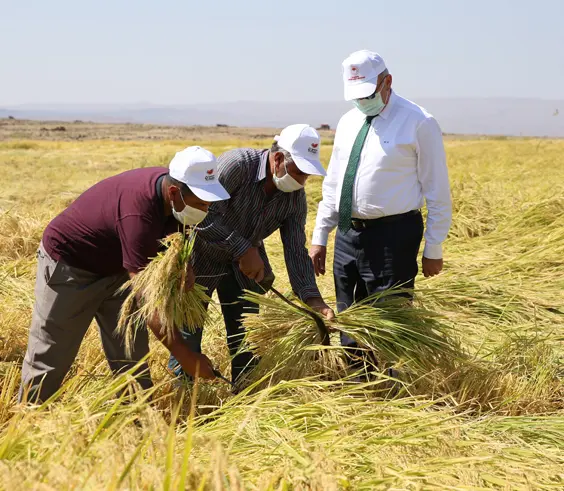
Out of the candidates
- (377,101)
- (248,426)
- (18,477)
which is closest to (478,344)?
(377,101)

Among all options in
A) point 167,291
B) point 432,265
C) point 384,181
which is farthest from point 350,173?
point 167,291

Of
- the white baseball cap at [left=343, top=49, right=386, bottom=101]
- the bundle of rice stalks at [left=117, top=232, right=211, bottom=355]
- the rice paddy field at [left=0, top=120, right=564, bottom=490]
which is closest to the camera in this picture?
the rice paddy field at [left=0, top=120, right=564, bottom=490]

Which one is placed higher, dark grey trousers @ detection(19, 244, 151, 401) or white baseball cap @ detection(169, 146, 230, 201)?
white baseball cap @ detection(169, 146, 230, 201)

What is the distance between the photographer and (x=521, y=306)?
4.62 meters

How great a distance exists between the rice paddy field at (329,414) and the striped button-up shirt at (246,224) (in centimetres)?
27

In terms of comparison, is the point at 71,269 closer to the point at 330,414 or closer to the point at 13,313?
the point at 330,414

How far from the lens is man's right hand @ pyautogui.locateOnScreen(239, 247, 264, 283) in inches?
117

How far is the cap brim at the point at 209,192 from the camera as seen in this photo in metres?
2.46

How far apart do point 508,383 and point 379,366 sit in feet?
1.95

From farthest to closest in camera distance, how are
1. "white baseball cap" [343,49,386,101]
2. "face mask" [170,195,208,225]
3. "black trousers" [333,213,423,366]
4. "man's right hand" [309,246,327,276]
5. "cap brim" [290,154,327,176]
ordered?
1. "man's right hand" [309,246,327,276]
2. "black trousers" [333,213,423,366]
3. "white baseball cap" [343,49,386,101]
4. "cap brim" [290,154,327,176]
5. "face mask" [170,195,208,225]

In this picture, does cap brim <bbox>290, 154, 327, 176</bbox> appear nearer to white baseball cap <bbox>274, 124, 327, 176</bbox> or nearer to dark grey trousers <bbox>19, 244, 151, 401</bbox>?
white baseball cap <bbox>274, 124, 327, 176</bbox>

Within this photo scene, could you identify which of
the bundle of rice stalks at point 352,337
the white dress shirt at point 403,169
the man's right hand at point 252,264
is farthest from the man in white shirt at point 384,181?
the man's right hand at point 252,264

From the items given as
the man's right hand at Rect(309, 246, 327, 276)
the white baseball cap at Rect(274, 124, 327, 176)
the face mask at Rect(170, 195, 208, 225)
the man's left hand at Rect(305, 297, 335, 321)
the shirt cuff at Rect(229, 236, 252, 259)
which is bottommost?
the man's left hand at Rect(305, 297, 335, 321)

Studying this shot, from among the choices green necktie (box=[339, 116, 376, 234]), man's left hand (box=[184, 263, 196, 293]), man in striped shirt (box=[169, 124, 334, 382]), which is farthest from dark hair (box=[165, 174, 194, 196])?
green necktie (box=[339, 116, 376, 234])
